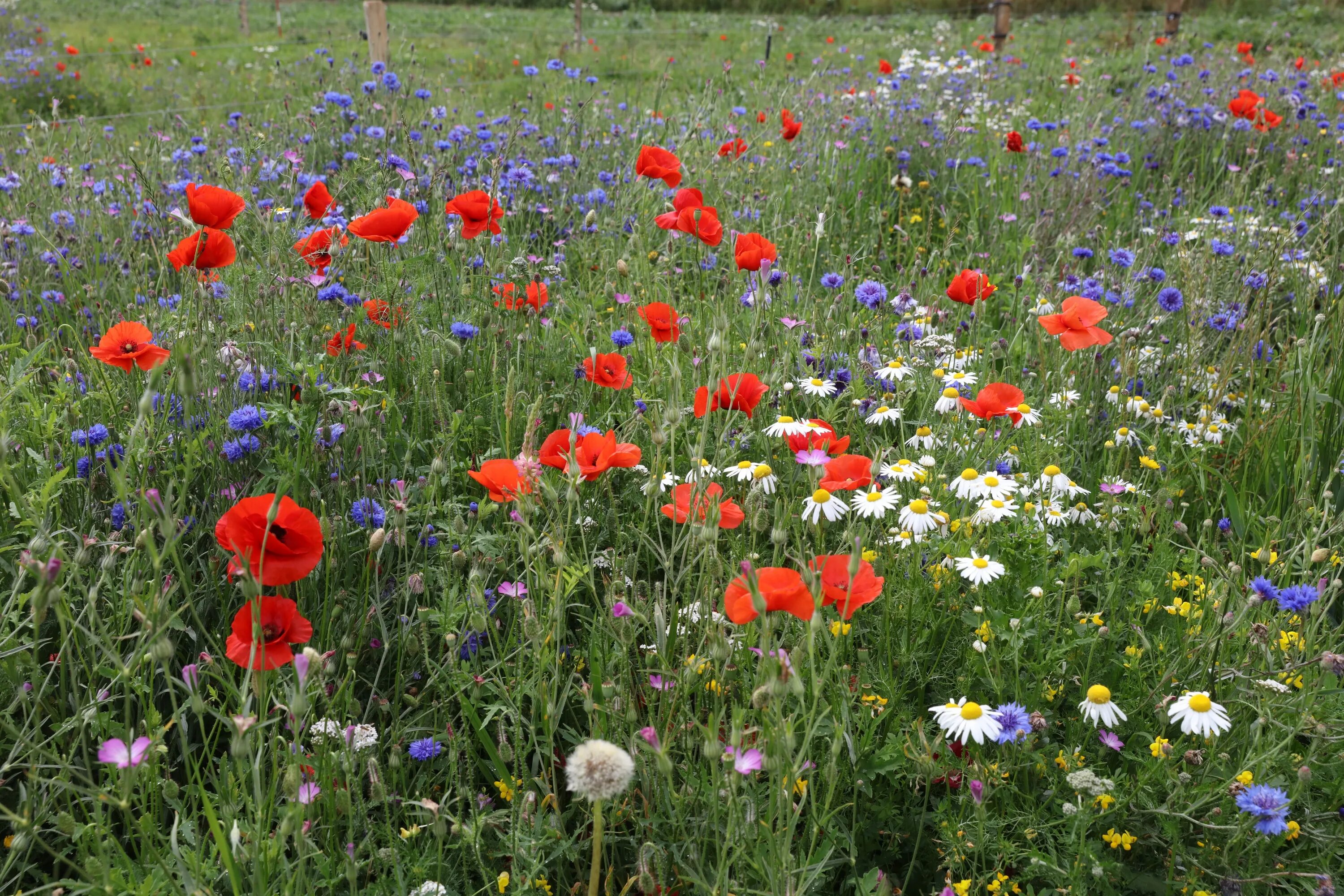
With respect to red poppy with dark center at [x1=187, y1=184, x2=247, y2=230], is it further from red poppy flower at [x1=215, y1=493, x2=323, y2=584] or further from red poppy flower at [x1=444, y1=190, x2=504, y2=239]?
red poppy flower at [x1=215, y1=493, x2=323, y2=584]

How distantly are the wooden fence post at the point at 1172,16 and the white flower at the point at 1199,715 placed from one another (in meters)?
10.0

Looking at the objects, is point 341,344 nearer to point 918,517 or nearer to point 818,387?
point 818,387

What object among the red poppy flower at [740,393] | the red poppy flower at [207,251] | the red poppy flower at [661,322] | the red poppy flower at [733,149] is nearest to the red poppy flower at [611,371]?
the red poppy flower at [661,322]

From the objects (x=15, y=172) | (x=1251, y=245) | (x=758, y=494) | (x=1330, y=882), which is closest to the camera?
(x=1330, y=882)

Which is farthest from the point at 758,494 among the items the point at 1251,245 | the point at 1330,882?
the point at 1251,245

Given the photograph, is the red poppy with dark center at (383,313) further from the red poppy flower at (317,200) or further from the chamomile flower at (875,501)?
the chamomile flower at (875,501)

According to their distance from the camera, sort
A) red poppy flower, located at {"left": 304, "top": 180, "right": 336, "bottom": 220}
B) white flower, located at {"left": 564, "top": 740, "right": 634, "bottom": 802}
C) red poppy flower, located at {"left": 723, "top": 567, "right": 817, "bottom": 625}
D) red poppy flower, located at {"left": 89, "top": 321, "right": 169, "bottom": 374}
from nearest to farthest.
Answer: white flower, located at {"left": 564, "top": 740, "right": 634, "bottom": 802} < red poppy flower, located at {"left": 723, "top": 567, "right": 817, "bottom": 625} < red poppy flower, located at {"left": 89, "top": 321, "right": 169, "bottom": 374} < red poppy flower, located at {"left": 304, "top": 180, "right": 336, "bottom": 220}

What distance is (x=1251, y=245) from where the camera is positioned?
321 cm

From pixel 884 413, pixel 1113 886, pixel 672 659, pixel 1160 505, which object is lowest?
pixel 1113 886

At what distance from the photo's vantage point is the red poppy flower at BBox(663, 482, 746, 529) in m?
1.44

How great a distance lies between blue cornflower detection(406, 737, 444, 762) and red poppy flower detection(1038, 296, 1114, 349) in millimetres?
1389

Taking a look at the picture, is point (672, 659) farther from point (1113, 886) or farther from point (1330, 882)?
point (1330, 882)

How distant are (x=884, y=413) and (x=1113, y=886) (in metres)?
0.95

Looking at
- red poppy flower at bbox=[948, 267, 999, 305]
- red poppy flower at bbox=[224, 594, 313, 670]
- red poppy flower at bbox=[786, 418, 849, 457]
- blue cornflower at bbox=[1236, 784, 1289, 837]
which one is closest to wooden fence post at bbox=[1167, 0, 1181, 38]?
red poppy flower at bbox=[948, 267, 999, 305]
